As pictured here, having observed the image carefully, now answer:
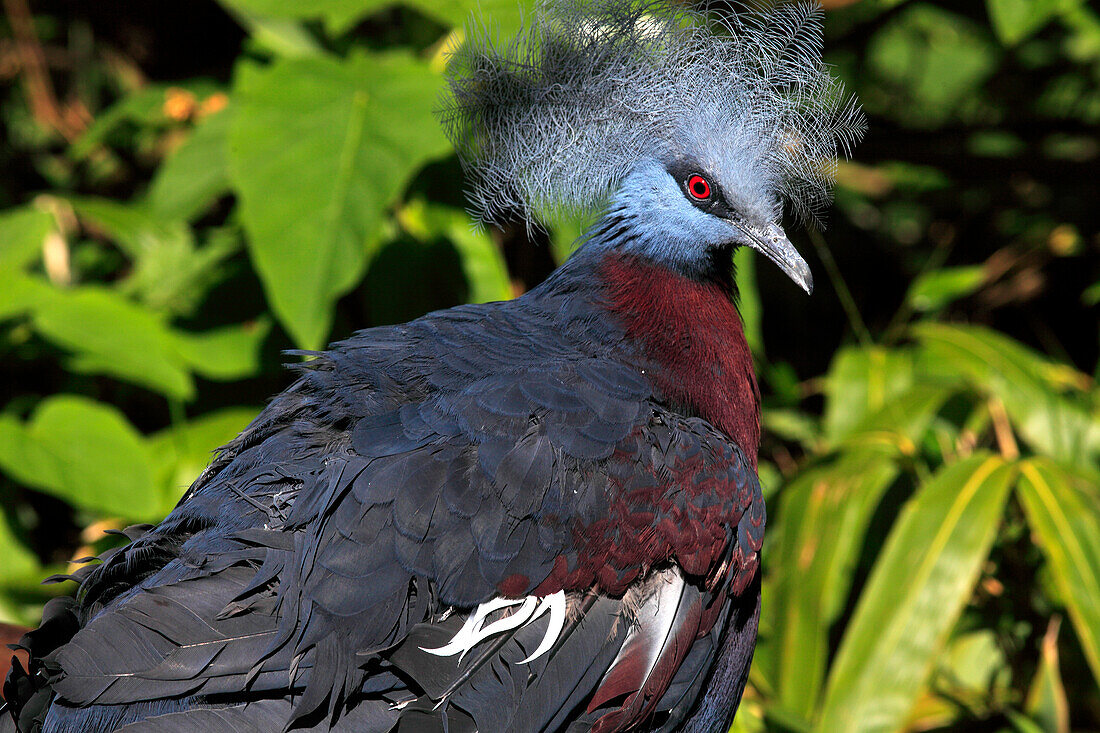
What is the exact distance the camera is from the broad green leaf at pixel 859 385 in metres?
3.01

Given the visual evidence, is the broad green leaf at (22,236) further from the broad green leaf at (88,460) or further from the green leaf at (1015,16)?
the green leaf at (1015,16)

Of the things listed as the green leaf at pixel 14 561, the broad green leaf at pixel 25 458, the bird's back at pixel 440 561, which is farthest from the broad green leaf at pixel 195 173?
the bird's back at pixel 440 561

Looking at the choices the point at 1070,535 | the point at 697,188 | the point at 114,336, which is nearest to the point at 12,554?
the point at 114,336

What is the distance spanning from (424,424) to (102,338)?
1.59 metres

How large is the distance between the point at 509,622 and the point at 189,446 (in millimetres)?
1701

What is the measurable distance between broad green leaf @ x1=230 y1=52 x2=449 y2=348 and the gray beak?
3.44 ft

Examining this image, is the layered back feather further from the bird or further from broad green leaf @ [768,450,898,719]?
broad green leaf @ [768,450,898,719]

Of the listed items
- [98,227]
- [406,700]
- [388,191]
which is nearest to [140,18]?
[98,227]

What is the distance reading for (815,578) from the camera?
252 centimetres

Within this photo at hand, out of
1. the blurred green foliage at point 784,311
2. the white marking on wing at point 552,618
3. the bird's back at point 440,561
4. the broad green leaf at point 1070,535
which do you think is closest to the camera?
the bird's back at point 440,561

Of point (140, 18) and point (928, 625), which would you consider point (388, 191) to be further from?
point (140, 18)

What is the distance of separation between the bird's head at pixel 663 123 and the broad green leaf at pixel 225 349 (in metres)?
1.31

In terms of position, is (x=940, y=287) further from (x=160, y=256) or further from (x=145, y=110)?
(x=145, y=110)

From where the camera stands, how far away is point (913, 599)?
2.24 metres
